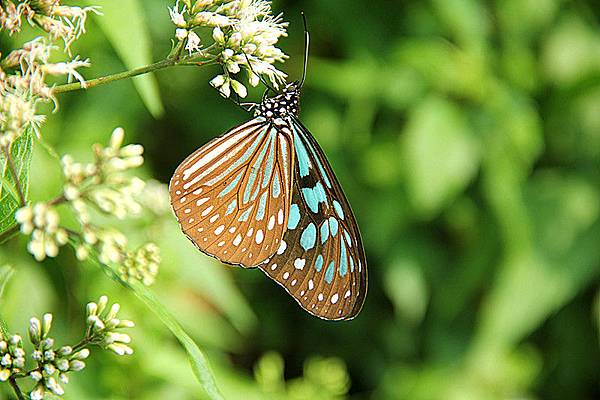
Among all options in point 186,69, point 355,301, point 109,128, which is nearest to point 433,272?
point 186,69

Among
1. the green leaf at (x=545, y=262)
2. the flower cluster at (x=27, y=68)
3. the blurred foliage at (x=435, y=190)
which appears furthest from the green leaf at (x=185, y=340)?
the green leaf at (x=545, y=262)

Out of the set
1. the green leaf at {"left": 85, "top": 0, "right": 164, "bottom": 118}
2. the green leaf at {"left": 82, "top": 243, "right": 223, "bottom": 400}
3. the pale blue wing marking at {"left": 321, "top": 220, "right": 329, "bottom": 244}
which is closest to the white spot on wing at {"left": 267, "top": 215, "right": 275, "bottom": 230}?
the pale blue wing marking at {"left": 321, "top": 220, "right": 329, "bottom": 244}

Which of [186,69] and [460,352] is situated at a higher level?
[186,69]

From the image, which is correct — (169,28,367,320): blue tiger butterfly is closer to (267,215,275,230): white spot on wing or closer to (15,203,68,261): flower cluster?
(267,215,275,230): white spot on wing

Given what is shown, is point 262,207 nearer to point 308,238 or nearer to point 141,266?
point 308,238

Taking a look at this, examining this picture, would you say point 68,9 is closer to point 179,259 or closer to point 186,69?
point 179,259

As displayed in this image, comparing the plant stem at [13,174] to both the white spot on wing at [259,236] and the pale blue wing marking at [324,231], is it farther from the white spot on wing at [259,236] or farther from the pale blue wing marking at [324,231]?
the pale blue wing marking at [324,231]
